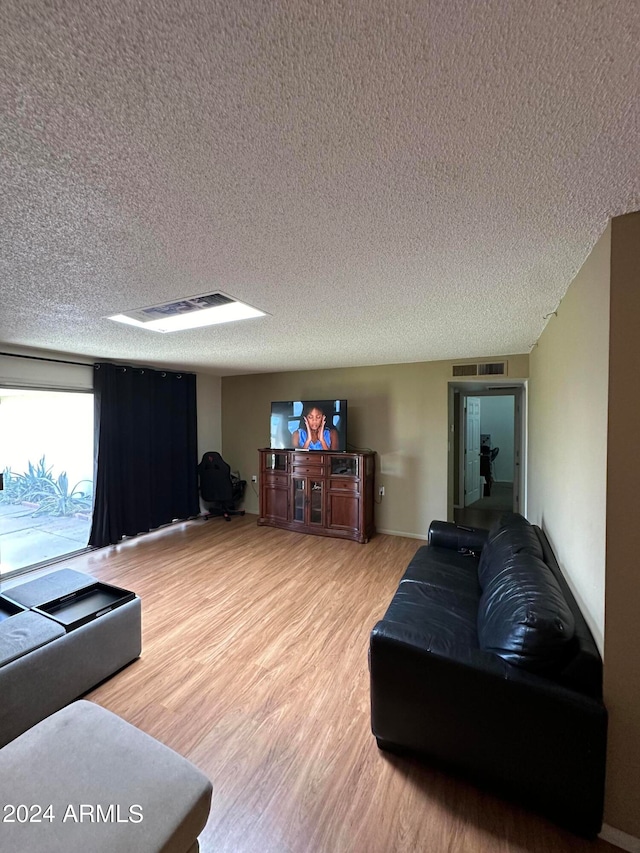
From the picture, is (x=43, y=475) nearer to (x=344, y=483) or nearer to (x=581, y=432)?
(x=344, y=483)

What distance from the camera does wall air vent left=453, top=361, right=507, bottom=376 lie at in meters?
4.05

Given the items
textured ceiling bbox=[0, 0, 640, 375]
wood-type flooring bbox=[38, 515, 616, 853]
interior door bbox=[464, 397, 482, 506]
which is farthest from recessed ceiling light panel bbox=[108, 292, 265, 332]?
interior door bbox=[464, 397, 482, 506]

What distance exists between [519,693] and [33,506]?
464 centimetres

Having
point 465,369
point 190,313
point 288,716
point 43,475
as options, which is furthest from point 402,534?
point 43,475

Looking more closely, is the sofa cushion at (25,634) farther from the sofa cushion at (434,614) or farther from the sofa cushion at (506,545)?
the sofa cushion at (506,545)

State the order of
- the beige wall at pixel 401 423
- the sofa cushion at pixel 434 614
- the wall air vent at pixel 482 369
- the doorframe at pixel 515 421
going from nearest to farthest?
1. the sofa cushion at pixel 434 614
2. the wall air vent at pixel 482 369
3. the doorframe at pixel 515 421
4. the beige wall at pixel 401 423

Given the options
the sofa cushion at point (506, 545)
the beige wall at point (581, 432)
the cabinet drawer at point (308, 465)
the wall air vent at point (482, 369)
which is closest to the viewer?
the beige wall at point (581, 432)

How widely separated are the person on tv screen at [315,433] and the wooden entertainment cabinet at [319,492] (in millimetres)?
128

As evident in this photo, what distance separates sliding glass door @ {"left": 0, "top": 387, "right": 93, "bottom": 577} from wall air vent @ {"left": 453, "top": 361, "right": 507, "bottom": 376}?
452 cm

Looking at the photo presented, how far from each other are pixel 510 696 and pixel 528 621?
0.28 meters

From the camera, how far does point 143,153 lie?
904 millimetres

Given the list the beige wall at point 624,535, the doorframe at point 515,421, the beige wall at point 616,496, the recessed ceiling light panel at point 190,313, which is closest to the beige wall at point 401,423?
the doorframe at point 515,421

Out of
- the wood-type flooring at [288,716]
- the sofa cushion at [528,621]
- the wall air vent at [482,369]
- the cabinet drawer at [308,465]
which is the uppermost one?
the wall air vent at [482,369]

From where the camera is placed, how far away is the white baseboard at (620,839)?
1209 mm
